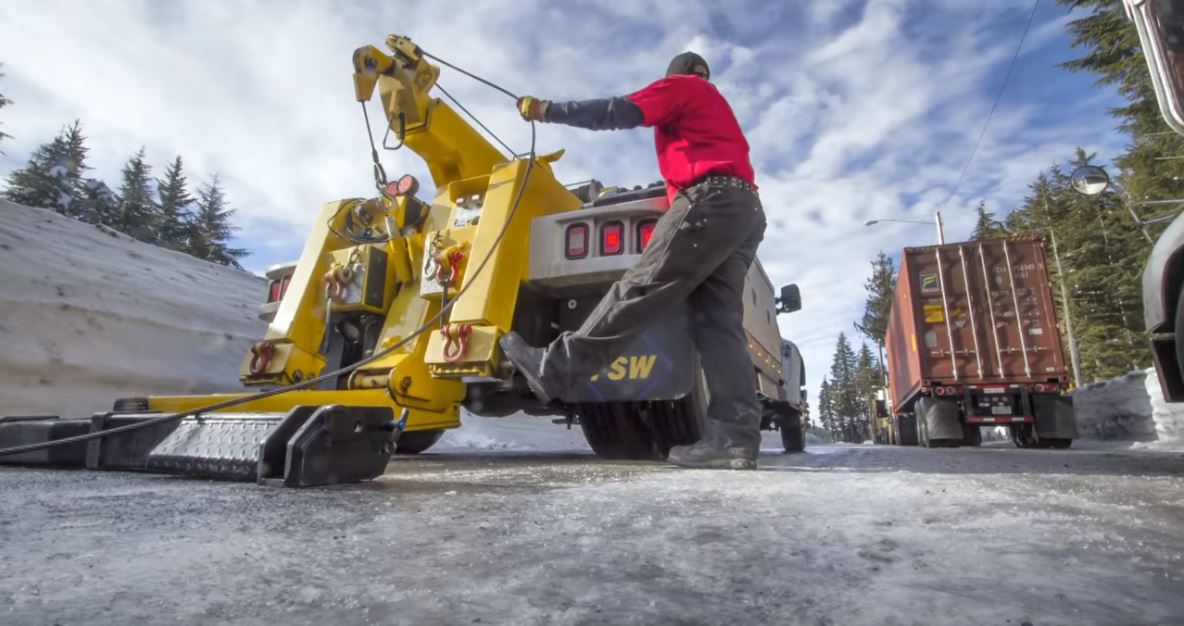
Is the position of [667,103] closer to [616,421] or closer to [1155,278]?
[616,421]

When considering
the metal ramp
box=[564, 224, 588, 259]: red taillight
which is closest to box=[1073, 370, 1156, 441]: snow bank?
box=[564, 224, 588, 259]: red taillight

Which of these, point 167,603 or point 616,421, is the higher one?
point 616,421

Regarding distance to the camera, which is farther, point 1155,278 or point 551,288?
point 551,288

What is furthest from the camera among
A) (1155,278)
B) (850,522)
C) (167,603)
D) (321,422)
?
(1155,278)

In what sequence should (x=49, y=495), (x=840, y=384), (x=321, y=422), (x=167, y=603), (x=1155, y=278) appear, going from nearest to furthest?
(x=167, y=603)
(x=49, y=495)
(x=321, y=422)
(x=1155, y=278)
(x=840, y=384)

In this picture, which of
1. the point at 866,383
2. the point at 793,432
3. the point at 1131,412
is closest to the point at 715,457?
the point at 793,432

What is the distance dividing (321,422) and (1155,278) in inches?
134

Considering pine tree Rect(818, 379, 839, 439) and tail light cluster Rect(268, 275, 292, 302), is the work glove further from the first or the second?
pine tree Rect(818, 379, 839, 439)

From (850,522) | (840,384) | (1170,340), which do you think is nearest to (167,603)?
(850,522)

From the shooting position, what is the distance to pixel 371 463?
229 cm

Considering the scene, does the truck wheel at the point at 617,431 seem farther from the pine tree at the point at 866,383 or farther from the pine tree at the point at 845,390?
the pine tree at the point at 845,390

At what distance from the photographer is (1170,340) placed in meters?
2.68

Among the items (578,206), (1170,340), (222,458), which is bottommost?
(222,458)

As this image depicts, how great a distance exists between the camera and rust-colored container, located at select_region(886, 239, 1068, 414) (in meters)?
9.29
